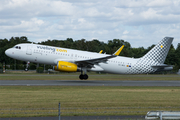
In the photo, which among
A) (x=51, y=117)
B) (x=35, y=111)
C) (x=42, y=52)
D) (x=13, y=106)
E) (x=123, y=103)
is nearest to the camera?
(x=51, y=117)

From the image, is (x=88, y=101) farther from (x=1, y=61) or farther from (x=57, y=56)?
(x=1, y=61)

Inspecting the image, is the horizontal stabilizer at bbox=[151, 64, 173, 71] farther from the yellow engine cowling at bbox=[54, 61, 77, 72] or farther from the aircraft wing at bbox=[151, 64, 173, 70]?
the yellow engine cowling at bbox=[54, 61, 77, 72]

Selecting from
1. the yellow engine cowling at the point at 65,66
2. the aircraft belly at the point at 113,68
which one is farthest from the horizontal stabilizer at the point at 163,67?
the yellow engine cowling at the point at 65,66

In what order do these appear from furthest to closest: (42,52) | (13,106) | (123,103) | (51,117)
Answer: (42,52), (123,103), (13,106), (51,117)

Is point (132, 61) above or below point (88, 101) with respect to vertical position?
above

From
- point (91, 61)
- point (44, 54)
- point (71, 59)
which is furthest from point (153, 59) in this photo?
point (44, 54)

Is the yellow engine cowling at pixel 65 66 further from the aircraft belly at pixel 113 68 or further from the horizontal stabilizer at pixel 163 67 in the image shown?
the horizontal stabilizer at pixel 163 67

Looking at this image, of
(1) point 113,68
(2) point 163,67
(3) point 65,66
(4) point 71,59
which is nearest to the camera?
(3) point 65,66

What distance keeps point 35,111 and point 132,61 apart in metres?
28.4

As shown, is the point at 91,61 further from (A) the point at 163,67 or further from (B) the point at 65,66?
(A) the point at 163,67

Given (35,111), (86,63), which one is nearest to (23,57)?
(86,63)

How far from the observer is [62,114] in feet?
42.9

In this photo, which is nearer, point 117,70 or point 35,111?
point 35,111

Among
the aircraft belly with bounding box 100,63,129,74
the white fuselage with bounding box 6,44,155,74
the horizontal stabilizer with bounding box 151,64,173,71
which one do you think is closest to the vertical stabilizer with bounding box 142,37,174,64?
the horizontal stabilizer with bounding box 151,64,173,71
